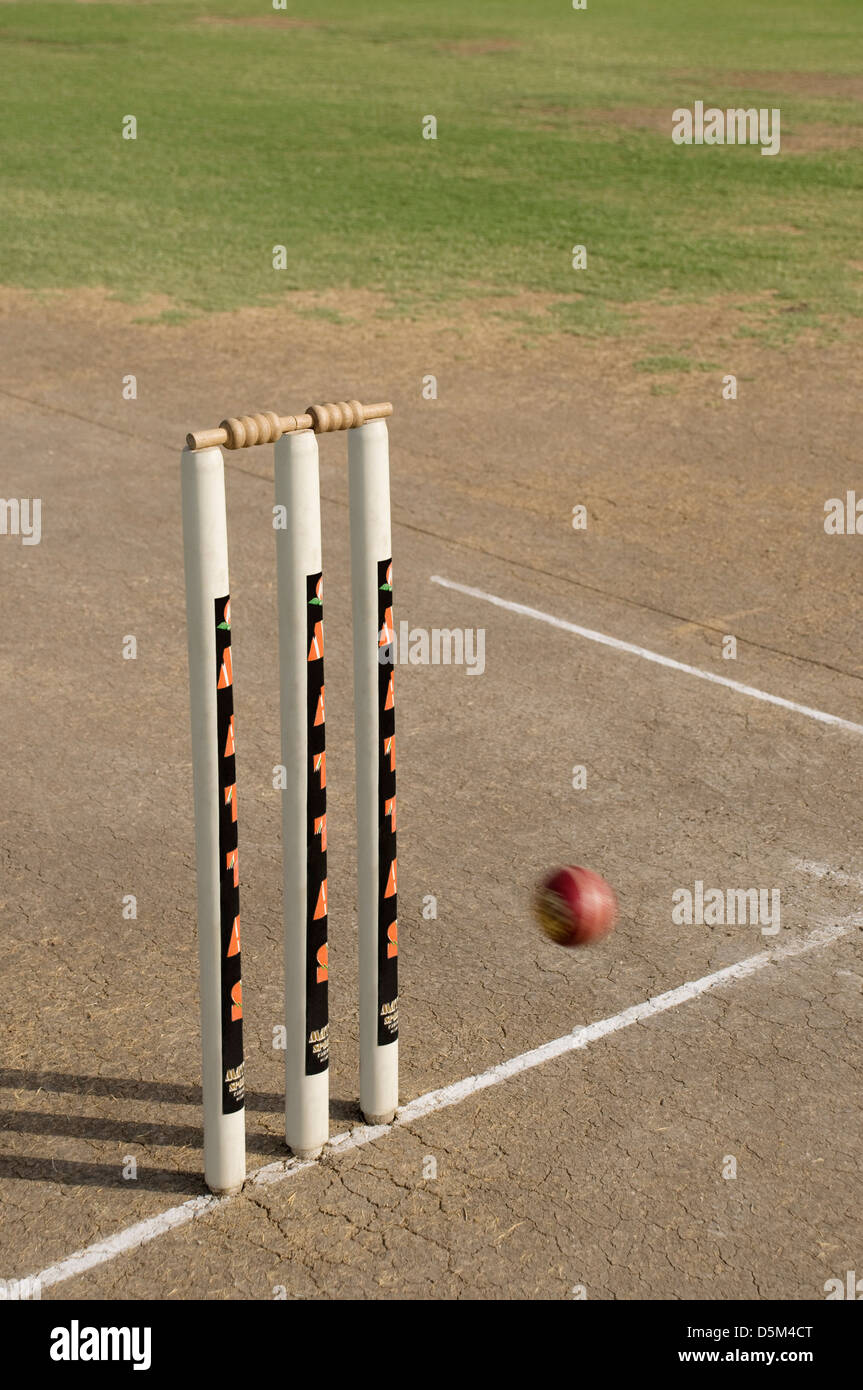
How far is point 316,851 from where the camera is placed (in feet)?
16.4

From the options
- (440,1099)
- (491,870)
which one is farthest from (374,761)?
(491,870)

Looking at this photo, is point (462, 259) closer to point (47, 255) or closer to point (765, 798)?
point (47, 255)

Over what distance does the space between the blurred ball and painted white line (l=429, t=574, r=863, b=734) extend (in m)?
3.25

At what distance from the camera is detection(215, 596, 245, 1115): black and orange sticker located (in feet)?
15.3

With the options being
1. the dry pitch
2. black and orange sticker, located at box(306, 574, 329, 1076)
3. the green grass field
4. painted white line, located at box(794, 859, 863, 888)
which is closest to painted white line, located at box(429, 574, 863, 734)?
the dry pitch

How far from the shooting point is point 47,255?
20.1 metres

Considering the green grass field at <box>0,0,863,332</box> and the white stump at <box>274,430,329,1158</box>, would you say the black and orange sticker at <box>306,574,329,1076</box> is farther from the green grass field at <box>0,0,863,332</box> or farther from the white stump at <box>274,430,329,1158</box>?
the green grass field at <box>0,0,863,332</box>

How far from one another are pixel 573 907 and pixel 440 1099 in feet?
2.65

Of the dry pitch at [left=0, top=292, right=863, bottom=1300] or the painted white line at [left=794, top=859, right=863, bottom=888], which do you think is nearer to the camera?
the dry pitch at [left=0, top=292, right=863, bottom=1300]

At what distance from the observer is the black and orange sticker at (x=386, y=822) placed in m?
5.00

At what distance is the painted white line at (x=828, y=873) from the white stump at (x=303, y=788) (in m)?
2.71

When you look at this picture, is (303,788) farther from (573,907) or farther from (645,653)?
(645,653)

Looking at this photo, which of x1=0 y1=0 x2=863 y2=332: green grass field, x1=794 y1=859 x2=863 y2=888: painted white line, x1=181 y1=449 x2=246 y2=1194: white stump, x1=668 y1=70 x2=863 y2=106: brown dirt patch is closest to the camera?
x1=181 y1=449 x2=246 y2=1194: white stump

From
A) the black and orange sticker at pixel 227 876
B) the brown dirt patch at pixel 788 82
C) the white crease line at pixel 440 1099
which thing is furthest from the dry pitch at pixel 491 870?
the brown dirt patch at pixel 788 82
